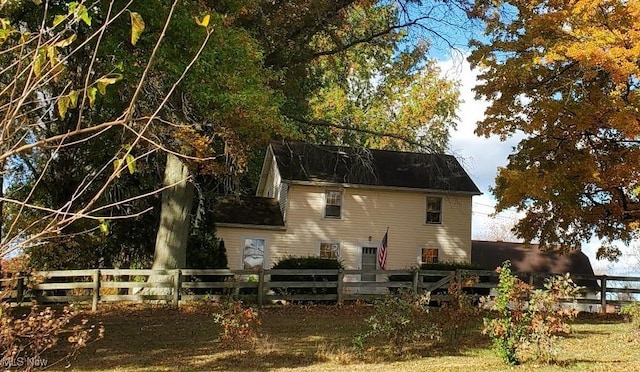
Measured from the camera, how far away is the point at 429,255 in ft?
81.9

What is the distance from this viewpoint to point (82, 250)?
20.1 metres

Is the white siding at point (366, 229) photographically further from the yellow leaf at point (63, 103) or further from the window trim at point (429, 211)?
the yellow leaf at point (63, 103)

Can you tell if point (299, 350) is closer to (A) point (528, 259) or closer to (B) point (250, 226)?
(B) point (250, 226)

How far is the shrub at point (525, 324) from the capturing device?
812 cm

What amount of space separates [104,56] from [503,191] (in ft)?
38.7

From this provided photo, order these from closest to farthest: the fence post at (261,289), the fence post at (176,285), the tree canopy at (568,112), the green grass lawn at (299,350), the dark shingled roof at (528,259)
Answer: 1. the green grass lawn at (299,350)
2. the tree canopy at (568,112)
3. the fence post at (176,285)
4. the fence post at (261,289)
5. the dark shingled roof at (528,259)

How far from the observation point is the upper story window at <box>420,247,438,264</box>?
981 inches

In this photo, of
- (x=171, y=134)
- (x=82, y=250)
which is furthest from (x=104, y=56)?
(x=82, y=250)

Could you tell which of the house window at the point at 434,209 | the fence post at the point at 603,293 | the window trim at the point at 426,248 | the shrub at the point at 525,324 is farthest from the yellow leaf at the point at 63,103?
the house window at the point at 434,209

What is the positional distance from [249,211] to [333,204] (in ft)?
12.0

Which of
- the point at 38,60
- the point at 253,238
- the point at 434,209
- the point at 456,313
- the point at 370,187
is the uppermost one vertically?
the point at 370,187

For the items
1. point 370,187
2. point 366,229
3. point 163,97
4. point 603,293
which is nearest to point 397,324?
point 163,97

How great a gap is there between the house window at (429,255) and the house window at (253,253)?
23.3 ft

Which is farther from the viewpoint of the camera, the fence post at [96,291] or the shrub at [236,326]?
the fence post at [96,291]
